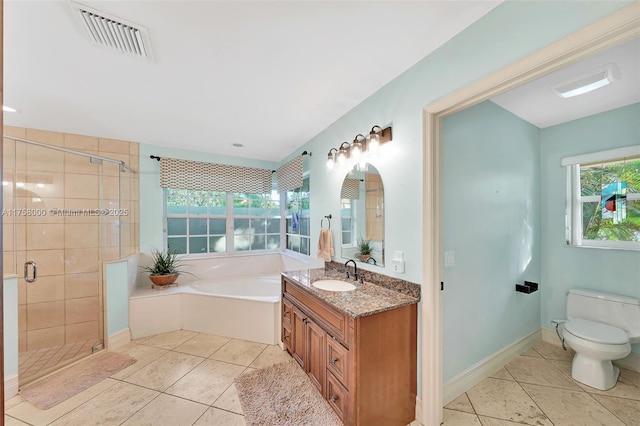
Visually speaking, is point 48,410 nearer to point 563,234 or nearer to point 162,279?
point 162,279

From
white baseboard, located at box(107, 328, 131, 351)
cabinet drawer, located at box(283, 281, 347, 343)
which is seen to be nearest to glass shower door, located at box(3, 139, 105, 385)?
white baseboard, located at box(107, 328, 131, 351)

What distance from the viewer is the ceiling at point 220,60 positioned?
1.32 m

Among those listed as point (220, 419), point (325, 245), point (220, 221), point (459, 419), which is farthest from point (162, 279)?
point (459, 419)

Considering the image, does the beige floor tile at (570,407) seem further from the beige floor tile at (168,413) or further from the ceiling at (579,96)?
the beige floor tile at (168,413)

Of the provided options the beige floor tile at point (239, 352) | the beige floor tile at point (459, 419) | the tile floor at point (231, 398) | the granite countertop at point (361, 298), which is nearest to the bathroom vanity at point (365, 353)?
the granite countertop at point (361, 298)

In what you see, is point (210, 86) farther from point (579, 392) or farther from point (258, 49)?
point (579, 392)

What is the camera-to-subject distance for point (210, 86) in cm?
199

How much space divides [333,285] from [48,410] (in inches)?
88.5

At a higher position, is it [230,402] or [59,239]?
[59,239]

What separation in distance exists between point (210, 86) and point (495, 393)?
130 inches

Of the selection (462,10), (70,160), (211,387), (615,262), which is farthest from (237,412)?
(615,262)

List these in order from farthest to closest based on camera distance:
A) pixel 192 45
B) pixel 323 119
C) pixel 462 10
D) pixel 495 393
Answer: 1. pixel 323 119
2. pixel 495 393
3. pixel 192 45
4. pixel 462 10

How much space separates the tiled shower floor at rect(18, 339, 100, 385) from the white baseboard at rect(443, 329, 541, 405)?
338 centimetres

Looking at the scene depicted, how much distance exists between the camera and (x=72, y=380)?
213 cm
